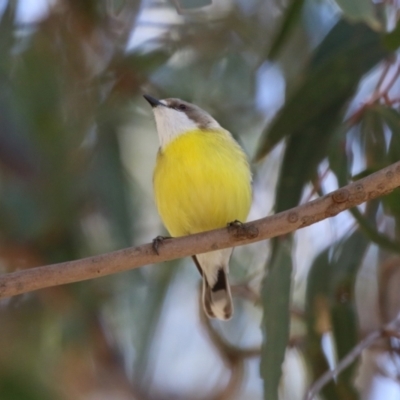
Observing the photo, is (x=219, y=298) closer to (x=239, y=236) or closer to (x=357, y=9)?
(x=239, y=236)

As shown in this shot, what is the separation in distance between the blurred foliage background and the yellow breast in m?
0.11

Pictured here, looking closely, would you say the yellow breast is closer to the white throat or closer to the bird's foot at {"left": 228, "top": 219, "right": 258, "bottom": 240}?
the white throat

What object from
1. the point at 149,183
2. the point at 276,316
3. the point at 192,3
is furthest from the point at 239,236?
the point at 149,183

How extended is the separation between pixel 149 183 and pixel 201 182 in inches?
42.3

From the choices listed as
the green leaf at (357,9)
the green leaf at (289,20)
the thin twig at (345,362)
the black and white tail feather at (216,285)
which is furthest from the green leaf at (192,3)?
the thin twig at (345,362)

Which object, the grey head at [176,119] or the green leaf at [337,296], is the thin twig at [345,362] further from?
the grey head at [176,119]

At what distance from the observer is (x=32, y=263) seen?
8.91 feet

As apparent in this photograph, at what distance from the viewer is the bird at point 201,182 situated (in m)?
2.05

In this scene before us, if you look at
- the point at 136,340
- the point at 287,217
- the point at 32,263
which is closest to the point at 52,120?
the point at 32,263

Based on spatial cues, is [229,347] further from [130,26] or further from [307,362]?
[130,26]

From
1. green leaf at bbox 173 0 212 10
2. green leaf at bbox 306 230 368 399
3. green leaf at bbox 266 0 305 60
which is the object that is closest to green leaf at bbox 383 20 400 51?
green leaf at bbox 266 0 305 60

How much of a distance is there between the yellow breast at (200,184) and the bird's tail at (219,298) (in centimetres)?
30

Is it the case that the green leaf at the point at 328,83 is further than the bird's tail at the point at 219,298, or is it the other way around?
the bird's tail at the point at 219,298

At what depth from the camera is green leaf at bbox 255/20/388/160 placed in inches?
85.2
